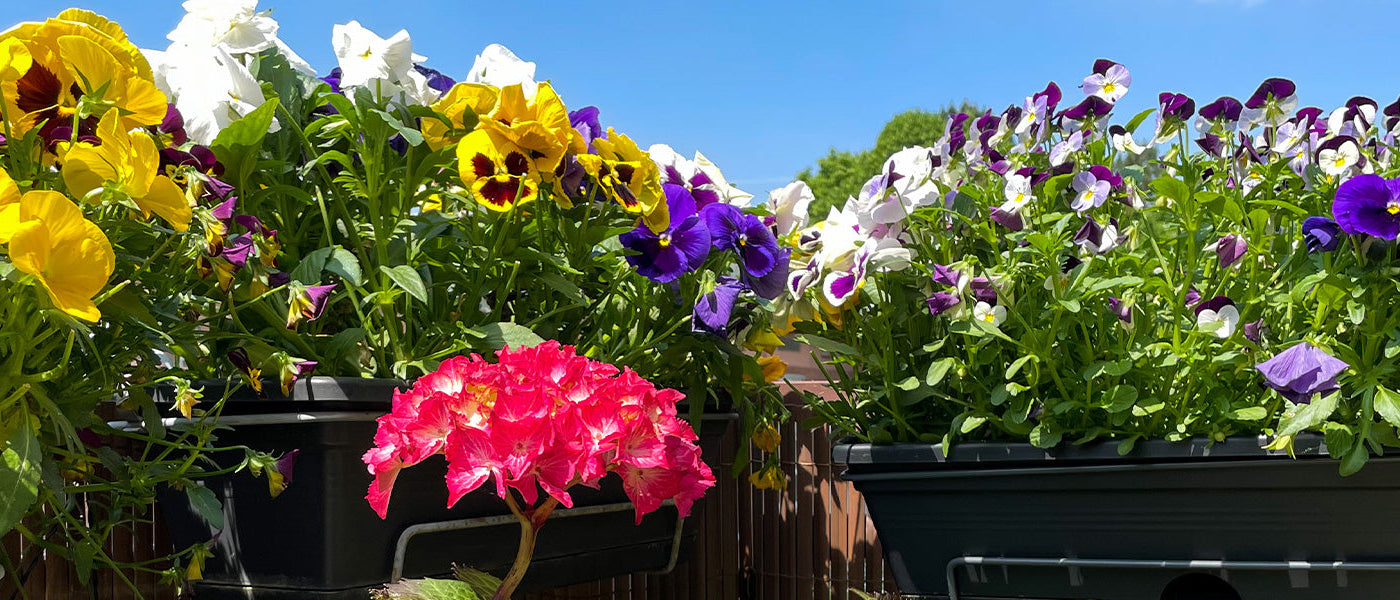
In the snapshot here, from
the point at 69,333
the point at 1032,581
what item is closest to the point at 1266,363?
the point at 1032,581

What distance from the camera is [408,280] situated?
1.04 meters

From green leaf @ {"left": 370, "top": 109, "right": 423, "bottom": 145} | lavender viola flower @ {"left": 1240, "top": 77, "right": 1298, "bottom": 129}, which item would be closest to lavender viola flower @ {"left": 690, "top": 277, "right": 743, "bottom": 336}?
green leaf @ {"left": 370, "top": 109, "right": 423, "bottom": 145}

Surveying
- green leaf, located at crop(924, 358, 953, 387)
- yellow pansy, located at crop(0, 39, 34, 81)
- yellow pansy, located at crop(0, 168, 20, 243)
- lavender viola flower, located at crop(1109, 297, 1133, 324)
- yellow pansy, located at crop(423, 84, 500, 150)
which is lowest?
green leaf, located at crop(924, 358, 953, 387)

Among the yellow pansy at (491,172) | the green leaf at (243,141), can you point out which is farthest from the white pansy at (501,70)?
the green leaf at (243,141)

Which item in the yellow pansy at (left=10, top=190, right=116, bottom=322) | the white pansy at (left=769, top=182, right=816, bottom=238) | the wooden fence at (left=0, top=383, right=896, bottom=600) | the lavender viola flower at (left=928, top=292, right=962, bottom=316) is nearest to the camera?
the yellow pansy at (left=10, top=190, right=116, bottom=322)

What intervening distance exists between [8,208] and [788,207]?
1008 mm

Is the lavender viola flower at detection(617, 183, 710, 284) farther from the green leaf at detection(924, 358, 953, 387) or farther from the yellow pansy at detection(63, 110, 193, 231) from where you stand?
the yellow pansy at detection(63, 110, 193, 231)

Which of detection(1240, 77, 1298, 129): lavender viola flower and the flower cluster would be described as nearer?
the flower cluster

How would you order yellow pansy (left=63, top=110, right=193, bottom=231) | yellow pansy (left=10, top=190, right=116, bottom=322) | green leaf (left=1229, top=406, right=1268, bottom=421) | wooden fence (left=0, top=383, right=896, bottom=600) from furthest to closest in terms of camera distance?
1. wooden fence (left=0, top=383, right=896, bottom=600)
2. green leaf (left=1229, top=406, right=1268, bottom=421)
3. yellow pansy (left=63, top=110, right=193, bottom=231)
4. yellow pansy (left=10, top=190, right=116, bottom=322)

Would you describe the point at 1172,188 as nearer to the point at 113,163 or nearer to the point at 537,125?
the point at 537,125

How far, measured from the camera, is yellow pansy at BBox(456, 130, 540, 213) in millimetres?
1079

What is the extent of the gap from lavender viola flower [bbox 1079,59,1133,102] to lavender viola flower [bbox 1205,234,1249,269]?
0.30 metres

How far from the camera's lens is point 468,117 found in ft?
3.83

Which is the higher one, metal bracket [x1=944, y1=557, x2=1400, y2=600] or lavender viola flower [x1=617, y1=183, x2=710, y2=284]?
lavender viola flower [x1=617, y1=183, x2=710, y2=284]
